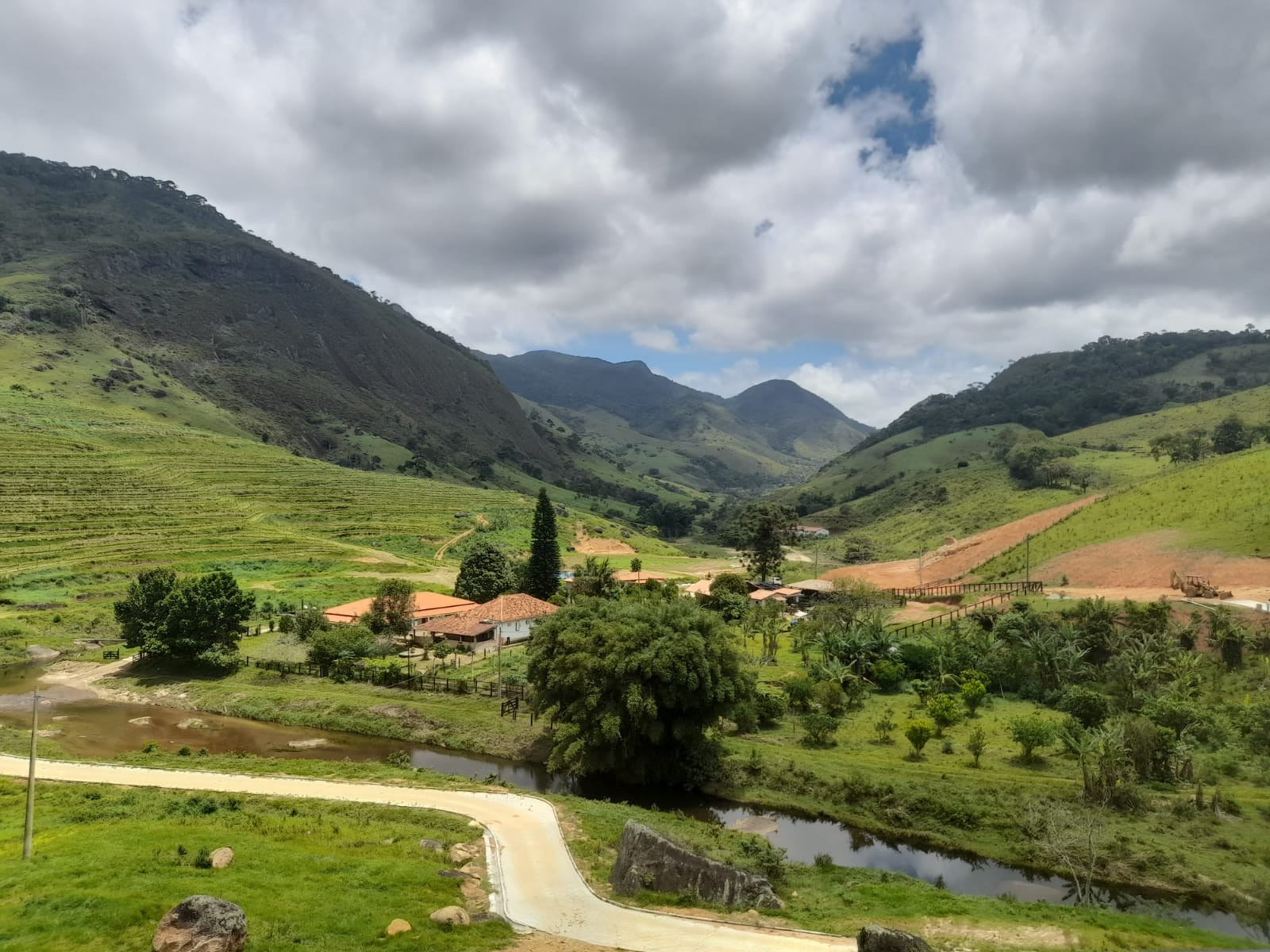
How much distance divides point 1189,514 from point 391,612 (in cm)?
7170

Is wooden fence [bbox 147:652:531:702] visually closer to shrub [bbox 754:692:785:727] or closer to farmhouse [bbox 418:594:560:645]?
farmhouse [bbox 418:594:560:645]

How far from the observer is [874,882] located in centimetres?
2195

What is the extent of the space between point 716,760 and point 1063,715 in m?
19.0

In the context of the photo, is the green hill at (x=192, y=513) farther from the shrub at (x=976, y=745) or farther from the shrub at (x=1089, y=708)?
the shrub at (x=1089, y=708)

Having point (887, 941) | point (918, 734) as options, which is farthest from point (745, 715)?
Result: point (887, 941)

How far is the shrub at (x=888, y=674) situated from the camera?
4191 cm

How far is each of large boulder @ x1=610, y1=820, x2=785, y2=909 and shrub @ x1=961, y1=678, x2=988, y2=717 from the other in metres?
22.1

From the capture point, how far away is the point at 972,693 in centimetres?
3659

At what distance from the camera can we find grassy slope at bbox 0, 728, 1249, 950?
17.5m

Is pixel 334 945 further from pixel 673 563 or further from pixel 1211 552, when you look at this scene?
pixel 673 563

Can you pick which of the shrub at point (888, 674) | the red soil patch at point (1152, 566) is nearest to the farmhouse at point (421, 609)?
the shrub at point (888, 674)

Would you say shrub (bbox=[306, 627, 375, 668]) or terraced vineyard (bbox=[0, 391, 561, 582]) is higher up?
terraced vineyard (bbox=[0, 391, 561, 582])

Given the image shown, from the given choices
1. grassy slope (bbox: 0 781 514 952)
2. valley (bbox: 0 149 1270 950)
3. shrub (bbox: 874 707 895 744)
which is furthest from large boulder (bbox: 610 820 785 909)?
shrub (bbox: 874 707 895 744)

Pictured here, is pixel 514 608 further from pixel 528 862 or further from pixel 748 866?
pixel 748 866
